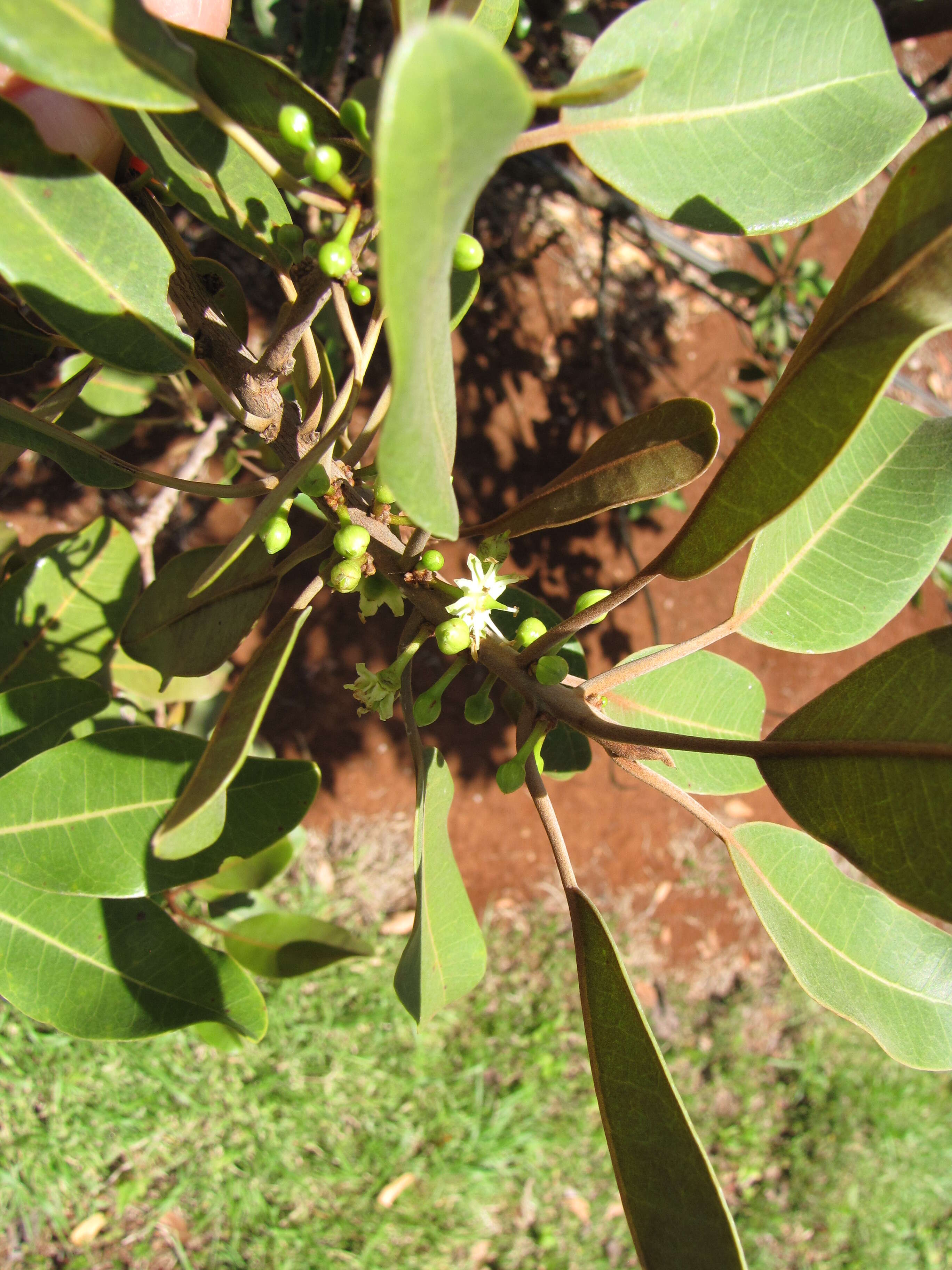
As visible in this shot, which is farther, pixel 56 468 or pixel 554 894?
pixel 554 894

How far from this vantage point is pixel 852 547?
1307mm

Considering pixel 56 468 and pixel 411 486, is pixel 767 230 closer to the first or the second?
pixel 411 486

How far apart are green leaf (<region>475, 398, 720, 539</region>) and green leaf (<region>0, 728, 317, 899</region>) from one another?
2.25 feet

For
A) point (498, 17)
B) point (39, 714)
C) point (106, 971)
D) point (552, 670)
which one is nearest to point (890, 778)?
point (552, 670)

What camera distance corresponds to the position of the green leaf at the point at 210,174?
97 centimetres

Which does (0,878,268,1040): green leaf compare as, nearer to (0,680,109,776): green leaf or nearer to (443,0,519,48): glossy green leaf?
(0,680,109,776): green leaf

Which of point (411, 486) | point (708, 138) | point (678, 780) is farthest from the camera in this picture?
point (678, 780)

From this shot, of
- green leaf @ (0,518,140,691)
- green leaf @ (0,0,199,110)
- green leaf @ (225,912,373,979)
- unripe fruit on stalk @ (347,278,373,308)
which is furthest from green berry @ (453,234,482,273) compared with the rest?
green leaf @ (225,912,373,979)

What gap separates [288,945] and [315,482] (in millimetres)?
1329

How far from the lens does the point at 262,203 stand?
107cm

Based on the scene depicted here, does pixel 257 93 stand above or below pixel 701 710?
above

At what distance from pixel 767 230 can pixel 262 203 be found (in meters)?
0.67

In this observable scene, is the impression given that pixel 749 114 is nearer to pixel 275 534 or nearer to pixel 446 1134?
pixel 275 534

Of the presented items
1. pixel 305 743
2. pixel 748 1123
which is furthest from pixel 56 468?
pixel 748 1123
